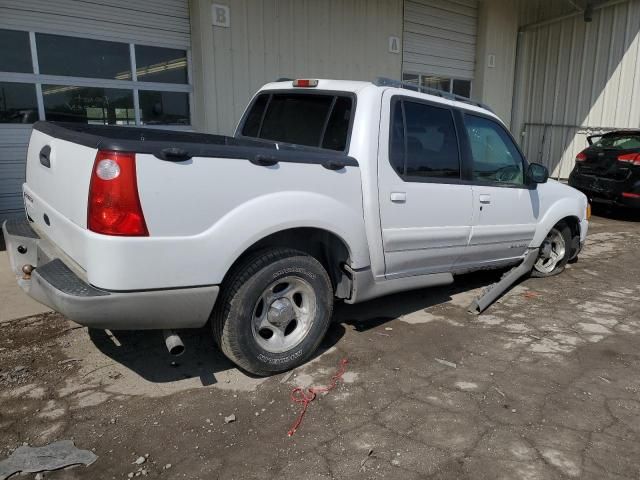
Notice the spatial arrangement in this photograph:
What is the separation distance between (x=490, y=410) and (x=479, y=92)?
39.1 ft

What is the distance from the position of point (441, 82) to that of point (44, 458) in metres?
12.3

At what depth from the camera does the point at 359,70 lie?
10594 millimetres

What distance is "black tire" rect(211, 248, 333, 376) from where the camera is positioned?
3.15 m

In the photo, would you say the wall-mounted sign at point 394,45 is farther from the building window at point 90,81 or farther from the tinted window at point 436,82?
the building window at point 90,81

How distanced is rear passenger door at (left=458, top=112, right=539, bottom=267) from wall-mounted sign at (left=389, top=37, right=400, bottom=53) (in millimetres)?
6745

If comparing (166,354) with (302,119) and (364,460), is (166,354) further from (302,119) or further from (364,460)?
(302,119)

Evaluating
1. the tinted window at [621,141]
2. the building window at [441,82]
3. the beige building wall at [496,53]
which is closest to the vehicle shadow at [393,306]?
the tinted window at [621,141]

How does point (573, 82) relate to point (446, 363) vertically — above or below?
above

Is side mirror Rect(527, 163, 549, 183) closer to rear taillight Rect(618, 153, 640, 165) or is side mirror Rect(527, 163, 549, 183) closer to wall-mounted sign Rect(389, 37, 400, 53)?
rear taillight Rect(618, 153, 640, 165)

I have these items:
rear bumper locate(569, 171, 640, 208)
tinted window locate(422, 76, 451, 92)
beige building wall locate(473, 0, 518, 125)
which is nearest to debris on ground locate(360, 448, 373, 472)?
rear bumper locate(569, 171, 640, 208)

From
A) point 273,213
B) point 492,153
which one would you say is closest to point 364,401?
point 273,213

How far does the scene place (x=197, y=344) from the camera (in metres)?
3.97

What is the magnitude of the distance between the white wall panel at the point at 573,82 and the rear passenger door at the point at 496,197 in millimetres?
10379

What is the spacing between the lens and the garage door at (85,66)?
704 cm
